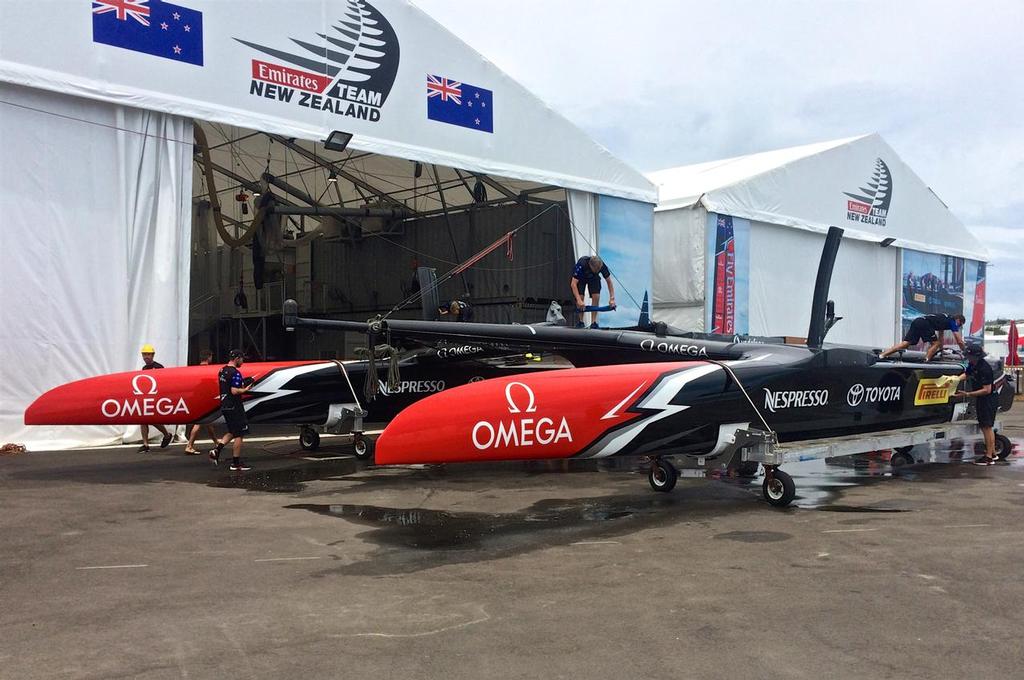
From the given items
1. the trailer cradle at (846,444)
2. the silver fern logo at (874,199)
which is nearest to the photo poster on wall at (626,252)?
the silver fern logo at (874,199)

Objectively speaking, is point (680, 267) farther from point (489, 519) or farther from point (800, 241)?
point (489, 519)

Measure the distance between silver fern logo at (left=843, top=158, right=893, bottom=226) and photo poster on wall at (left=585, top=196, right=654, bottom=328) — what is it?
8.60 m

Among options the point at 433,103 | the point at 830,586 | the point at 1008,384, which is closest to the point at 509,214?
the point at 433,103

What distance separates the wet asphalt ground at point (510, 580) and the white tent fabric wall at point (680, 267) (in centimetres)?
1205

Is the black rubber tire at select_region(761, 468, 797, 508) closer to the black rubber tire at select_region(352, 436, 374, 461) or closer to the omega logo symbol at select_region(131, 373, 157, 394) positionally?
the black rubber tire at select_region(352, 436, 374, 461)

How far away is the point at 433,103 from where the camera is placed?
15.5m

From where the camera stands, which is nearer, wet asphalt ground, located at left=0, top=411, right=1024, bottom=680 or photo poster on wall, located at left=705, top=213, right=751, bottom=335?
wet asphalt ground, located at left=0, top=411, right=1024, bottom=680

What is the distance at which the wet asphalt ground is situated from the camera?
12.7ft

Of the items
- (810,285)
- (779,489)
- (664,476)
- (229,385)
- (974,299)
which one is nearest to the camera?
(779,489)

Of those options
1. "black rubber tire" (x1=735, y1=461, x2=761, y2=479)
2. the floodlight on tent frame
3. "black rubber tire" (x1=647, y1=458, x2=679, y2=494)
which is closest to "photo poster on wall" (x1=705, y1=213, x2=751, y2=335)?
the floodlight on tent frame

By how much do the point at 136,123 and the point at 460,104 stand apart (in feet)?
19.6

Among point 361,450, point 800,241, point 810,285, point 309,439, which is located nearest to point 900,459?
point 361,450

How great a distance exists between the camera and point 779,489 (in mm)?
7535

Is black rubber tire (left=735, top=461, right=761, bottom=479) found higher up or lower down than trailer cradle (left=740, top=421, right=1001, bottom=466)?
lower down
